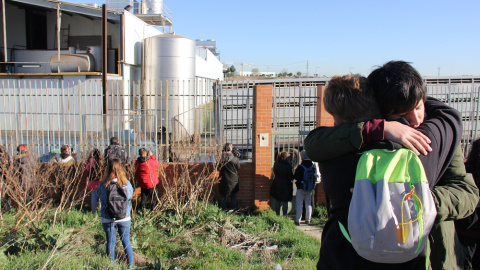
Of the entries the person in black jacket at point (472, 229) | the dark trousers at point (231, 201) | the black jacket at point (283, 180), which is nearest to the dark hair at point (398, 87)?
the person in black jacket at point (472, 229)

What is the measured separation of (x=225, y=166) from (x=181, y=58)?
369 inches

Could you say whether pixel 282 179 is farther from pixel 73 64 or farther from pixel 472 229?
pixel 73 64

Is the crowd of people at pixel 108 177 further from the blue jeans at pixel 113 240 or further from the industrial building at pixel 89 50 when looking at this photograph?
the industrial building at pixel 89 50

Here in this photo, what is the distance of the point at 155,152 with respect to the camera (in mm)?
7887

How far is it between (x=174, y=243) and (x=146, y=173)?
1.79m

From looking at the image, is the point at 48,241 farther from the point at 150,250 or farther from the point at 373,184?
the point at 373,184

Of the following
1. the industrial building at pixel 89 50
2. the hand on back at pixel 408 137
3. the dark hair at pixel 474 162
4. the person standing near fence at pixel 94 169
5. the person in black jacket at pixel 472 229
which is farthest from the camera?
the industrial building at pixel 89 50

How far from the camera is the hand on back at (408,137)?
1.60 meters

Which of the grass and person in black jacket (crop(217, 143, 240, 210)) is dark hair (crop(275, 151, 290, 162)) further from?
the grass

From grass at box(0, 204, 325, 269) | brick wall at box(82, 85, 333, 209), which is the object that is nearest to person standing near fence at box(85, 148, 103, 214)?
grass at box(0, 204, 325, 269)

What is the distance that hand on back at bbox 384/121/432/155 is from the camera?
1.60m

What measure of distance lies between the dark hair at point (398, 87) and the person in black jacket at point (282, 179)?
18.8ft

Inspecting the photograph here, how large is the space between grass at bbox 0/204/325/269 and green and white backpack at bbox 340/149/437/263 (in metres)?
3.40

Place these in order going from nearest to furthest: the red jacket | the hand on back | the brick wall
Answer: the hand on back < the red jacket < the brick wall
